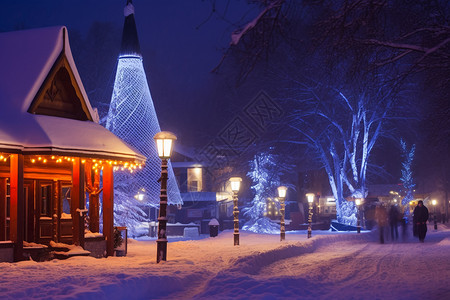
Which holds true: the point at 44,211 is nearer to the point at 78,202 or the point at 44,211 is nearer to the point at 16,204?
the point at 78,202

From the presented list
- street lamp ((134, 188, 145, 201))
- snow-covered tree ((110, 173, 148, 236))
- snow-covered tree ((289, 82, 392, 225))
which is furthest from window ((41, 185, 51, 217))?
snow-covered tree ((289, 82, 392, 225))

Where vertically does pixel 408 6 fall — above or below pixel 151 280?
above

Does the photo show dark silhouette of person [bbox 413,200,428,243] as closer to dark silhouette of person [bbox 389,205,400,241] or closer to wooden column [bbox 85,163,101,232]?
Answer: dark silhouette of person [bbox 389,205,400,241]

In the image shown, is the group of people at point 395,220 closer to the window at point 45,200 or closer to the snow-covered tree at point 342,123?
the snow-covered tree at point 342,123

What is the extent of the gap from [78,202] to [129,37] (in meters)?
15.0

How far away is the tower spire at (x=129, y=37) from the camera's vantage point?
29.8 m

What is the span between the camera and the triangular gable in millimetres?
16606

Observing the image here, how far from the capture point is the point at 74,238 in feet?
55.9

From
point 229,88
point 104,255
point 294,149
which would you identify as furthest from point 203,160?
point 104,255

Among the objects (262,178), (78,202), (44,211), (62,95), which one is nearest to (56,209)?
(44,211)

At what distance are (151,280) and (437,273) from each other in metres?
7.13

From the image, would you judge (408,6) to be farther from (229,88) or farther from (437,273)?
(229,88)

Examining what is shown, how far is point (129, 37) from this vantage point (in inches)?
1181

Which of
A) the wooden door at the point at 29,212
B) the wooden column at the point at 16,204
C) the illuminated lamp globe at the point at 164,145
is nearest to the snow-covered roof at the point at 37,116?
the wooden column at the point at 16,204
